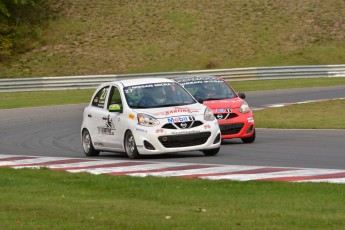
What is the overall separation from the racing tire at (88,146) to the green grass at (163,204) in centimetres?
522

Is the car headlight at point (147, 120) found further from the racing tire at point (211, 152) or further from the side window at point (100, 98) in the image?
the side window at point (100, 98)

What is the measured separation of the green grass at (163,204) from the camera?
9484mm

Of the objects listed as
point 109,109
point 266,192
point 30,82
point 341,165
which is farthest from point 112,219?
point 30,82

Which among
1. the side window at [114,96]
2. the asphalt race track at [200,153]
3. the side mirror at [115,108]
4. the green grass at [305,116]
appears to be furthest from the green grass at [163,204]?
the green grass at [305,116]

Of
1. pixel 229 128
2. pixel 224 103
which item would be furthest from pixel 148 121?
pixel 224 103

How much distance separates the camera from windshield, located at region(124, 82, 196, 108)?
61.7 ft

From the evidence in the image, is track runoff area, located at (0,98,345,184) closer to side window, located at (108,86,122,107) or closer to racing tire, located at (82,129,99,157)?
racing tire, located at (82,129,99,157)

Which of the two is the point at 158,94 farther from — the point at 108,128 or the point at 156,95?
the point at 108,128

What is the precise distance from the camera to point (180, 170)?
50.9 feet

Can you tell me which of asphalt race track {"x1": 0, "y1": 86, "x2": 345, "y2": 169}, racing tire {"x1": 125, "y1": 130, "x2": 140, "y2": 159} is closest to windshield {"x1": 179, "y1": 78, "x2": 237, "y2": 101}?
asphalt race track {"x1": 0, "y1": 86, "x2": 345, "y2": 169}

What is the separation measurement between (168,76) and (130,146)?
28.6 meters

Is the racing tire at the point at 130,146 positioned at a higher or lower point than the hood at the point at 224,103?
higher

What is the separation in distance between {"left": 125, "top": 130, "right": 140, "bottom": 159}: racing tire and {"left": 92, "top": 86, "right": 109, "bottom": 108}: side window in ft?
5.20

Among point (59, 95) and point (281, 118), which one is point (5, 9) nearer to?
point (59, 95)
